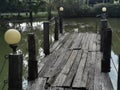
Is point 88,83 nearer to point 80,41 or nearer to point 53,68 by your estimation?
point 53,68

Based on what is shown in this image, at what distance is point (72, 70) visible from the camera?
267 inches

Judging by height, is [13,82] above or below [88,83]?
above

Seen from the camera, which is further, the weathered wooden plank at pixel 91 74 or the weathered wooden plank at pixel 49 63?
the weathered wooden plank at pixel 49 63

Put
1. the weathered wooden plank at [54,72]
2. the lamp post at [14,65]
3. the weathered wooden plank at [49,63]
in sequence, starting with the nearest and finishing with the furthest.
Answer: the lamp post at [14,65]
the weathered wooden plank at [54,72]
the weathered wooden plank at [49,63]

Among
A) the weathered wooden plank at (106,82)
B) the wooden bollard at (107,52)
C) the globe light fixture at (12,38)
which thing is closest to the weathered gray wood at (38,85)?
the weathered wooden plank at (106,82)

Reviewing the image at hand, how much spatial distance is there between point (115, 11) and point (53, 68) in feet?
79.9

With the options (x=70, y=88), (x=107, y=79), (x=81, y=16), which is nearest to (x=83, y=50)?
(x=107, y=79)

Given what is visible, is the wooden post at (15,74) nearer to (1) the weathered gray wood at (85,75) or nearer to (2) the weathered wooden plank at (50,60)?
(1) the weathered gray wood at (85,75)

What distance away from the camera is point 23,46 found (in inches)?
511

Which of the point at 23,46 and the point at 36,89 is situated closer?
the point at 36,89

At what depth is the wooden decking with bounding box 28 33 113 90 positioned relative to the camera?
18.5 ft

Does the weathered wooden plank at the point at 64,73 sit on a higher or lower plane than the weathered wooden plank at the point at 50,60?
higher

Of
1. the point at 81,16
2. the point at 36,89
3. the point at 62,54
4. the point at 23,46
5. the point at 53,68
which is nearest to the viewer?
the point at 36,89

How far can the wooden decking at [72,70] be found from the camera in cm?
564
